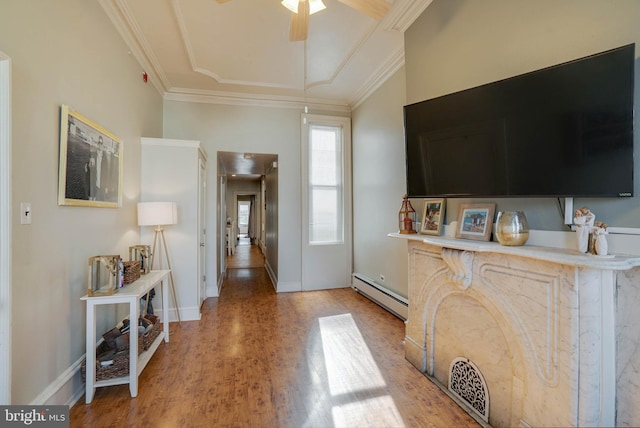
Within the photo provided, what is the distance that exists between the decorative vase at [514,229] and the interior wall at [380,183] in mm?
1711

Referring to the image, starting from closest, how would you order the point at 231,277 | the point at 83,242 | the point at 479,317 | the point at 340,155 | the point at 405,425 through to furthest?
the point at 405,425 → the point at 479,317 → the point at 83,242 → the point at 340,155 → the point at 231,277

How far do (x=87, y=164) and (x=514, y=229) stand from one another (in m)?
3.03

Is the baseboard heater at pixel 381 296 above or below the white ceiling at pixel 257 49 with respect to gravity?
below

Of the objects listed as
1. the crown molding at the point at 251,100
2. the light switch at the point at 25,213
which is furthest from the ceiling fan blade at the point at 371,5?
the crown molding at the point at 251,100

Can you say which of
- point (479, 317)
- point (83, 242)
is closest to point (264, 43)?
point (83, 242)

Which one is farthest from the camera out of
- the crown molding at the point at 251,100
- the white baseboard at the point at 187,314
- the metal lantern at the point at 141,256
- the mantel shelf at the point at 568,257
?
the crown molding at the point at 251,100

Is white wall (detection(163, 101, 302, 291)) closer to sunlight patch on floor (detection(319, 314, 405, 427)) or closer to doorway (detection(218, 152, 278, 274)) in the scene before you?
doorway (detection(218, 152, 278, 274))

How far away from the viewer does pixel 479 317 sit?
1.83 m

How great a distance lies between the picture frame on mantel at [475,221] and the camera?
1.85 m

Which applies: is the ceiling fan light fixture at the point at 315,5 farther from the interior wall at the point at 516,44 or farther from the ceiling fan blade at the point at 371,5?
the interior wall at the point at 516,44

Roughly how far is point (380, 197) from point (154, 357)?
3.14 m

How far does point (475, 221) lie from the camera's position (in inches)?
76.3

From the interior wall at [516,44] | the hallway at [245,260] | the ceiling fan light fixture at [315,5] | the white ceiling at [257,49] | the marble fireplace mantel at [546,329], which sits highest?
the white ceiling at [257,49]

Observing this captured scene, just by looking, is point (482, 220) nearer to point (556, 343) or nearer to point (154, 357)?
point (556, 343)
